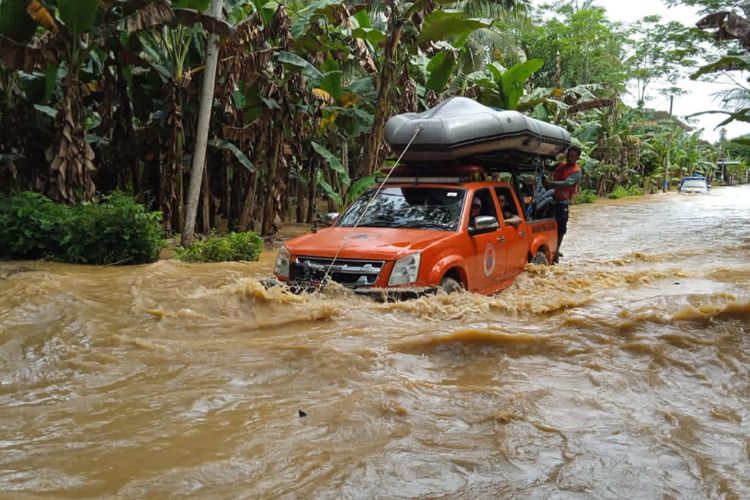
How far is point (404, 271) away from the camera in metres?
5.71

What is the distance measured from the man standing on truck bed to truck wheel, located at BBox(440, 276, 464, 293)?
387cm

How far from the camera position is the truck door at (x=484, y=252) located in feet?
21.7

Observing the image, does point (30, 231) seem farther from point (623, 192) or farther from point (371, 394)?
point (623, 192)

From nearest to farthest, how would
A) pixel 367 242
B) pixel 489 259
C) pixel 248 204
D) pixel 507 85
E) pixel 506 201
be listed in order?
1. pixel 367 242
2. pixel 489 259
3. pixel 506 201
4. pixel 248 204
5. pixel 507 85

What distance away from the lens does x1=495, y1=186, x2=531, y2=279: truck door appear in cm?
746

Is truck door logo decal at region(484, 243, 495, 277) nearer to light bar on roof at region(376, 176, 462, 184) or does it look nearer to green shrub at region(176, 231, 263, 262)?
light bar on roof at region(376, 176, 462, 184)

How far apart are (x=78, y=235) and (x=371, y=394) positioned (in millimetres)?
7113

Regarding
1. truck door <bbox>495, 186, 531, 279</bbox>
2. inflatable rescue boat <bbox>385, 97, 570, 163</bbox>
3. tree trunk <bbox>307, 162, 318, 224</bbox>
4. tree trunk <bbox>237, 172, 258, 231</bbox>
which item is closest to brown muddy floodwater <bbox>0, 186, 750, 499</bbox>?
truck door <bbox>495, 186, 531, 279</bbox>

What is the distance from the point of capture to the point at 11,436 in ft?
11.4

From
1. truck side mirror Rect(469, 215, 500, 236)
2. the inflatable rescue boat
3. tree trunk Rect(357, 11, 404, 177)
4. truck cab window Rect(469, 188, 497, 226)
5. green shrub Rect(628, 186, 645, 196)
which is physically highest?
tree trunk Rect(357, 11, 404, 177)

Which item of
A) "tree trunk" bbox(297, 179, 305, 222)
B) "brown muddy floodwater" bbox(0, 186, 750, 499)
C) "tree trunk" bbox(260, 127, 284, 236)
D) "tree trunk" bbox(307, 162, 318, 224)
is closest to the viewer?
"brown muddy floodwater" bbox(0, 186, 750, 499)

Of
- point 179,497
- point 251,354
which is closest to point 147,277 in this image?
point 251,354

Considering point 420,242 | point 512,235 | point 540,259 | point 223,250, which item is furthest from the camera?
point 223,250

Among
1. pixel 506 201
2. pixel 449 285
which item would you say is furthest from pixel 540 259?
pixel 449 285
